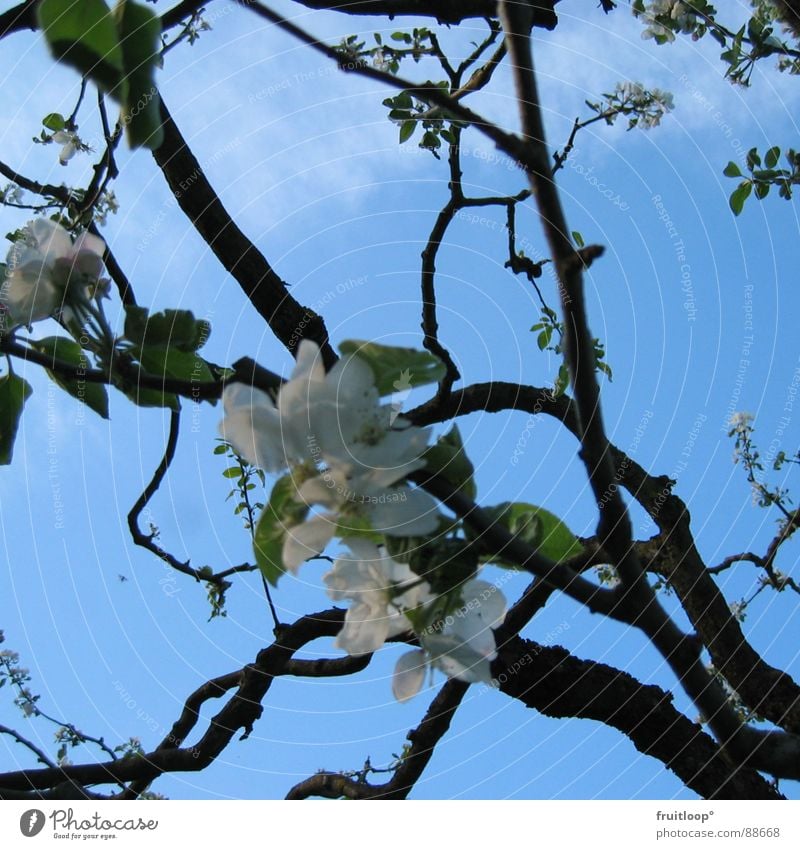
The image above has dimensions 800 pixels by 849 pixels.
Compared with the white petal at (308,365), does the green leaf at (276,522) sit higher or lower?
lower

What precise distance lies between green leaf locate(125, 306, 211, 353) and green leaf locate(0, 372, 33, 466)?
0.35ft

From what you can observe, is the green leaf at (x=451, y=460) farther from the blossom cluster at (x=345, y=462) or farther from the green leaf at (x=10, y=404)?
the green leaf at (x=10, y=404)

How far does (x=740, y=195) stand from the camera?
662 mm

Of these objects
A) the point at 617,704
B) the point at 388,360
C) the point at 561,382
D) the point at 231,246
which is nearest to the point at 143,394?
the point at 388,360

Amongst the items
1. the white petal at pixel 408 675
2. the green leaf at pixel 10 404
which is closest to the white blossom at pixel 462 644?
the white petal at pixel 408 675

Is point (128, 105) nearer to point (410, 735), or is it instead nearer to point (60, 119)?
point (60, 119)

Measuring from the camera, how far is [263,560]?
1.02ft

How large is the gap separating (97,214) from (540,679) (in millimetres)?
522

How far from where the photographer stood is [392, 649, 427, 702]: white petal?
323 millimetres

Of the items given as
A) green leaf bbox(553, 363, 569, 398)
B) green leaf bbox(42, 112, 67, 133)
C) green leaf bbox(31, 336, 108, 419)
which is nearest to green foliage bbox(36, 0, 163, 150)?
green leaf bbox(31, 336, 108, 419)

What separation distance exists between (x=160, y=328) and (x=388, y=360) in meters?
0.11

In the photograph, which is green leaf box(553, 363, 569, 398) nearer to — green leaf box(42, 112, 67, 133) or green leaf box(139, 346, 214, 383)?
green leaf box(139, 346, 214, 383)
